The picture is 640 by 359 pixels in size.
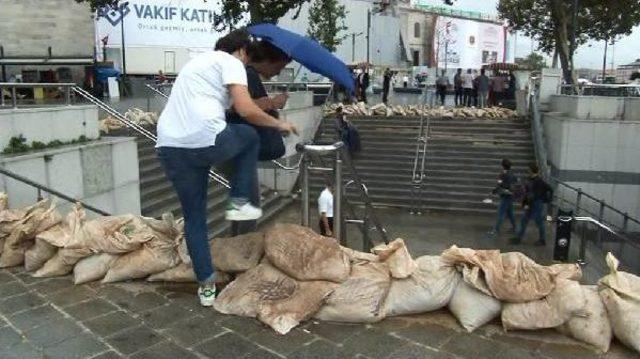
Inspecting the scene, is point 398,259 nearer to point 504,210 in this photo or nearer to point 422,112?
point 504,210

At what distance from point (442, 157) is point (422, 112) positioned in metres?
3.18

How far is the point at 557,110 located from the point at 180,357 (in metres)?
14.9

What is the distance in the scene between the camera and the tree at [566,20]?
24109 millimetres

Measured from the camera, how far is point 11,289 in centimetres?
344

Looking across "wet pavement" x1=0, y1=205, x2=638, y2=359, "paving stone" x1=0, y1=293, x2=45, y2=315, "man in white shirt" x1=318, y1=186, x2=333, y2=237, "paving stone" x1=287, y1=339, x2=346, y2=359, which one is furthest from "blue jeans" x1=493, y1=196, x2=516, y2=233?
"paving stone" x1=0, y1=293, x2=45, y2=315

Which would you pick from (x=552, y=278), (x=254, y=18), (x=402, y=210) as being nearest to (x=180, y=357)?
(x=552, y=278)

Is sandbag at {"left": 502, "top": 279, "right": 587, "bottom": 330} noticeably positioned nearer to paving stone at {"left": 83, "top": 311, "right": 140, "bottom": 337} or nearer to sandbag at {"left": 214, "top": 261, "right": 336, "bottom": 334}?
sandbag at {"left": 214, "top": 261, "right": 336, "bottom": 334}

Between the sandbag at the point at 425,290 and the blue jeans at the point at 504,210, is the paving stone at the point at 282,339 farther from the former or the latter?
the blue jeans at the point at 504,210

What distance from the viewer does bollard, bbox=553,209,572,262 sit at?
8.79 meters

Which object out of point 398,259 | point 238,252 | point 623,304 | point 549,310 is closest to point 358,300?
point 398,259

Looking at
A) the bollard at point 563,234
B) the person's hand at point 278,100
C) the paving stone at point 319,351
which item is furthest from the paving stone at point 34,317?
the bollard at point 563,234

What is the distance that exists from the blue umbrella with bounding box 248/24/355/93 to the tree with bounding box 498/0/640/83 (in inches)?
847

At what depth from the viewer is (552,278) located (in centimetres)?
298

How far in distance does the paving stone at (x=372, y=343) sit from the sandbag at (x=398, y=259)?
381 mm
